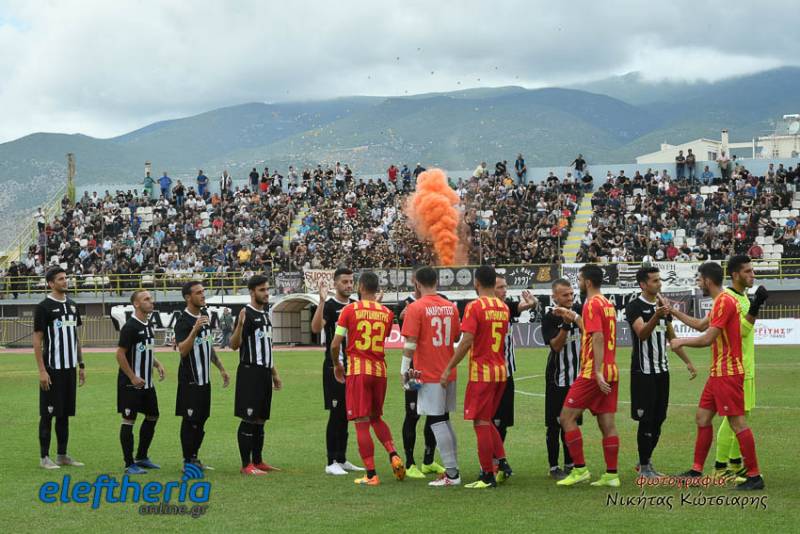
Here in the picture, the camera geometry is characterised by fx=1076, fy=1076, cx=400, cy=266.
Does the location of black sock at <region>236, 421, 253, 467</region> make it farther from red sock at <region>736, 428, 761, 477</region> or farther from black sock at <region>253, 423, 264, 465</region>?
red sock at <region>736, 428, 761, 477</region>

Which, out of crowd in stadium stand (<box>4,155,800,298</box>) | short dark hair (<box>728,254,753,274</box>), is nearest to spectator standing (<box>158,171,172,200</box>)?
crowd in stadium stand (<box>4,155,800,298</box>)

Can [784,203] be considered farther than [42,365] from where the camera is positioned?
Yes

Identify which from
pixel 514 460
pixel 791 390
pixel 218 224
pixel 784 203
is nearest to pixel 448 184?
pixel 218 224

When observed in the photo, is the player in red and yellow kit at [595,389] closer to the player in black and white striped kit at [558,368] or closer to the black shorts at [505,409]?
the player in black and white striped kit at [558,368]

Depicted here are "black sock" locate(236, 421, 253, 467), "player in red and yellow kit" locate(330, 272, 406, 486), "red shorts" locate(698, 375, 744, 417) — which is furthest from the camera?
"black sock" locate(236, 421, 253, 467)

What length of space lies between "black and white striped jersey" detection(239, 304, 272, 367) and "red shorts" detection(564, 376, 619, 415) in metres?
3.61

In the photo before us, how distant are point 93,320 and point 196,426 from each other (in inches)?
1468

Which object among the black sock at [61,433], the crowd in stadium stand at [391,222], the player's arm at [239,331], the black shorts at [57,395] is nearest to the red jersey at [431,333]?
the player's arm at [239,331]

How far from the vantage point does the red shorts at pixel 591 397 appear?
10797mm

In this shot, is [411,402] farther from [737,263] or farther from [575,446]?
[737,263]

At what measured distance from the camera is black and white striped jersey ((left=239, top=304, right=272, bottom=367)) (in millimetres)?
12281

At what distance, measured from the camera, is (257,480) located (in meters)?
11.7

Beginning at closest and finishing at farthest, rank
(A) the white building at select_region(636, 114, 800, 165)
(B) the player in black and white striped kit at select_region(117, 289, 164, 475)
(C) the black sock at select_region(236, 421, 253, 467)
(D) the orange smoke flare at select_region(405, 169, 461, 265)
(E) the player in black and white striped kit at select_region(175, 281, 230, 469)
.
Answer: (E) the player in black and white striped kit at select_region(175, 281, 230, 469), (C) the black sock at select_region(236, 421, 253, 467), (B) the player in black and white striped kit at select_region(117, 289, 164, 475), (D) the orange smoke flare at select_region(405, 169, 461, 265), (A) the white building at select_region(636, 114, 800, 165)

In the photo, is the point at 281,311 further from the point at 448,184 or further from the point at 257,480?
the point at 257,480
